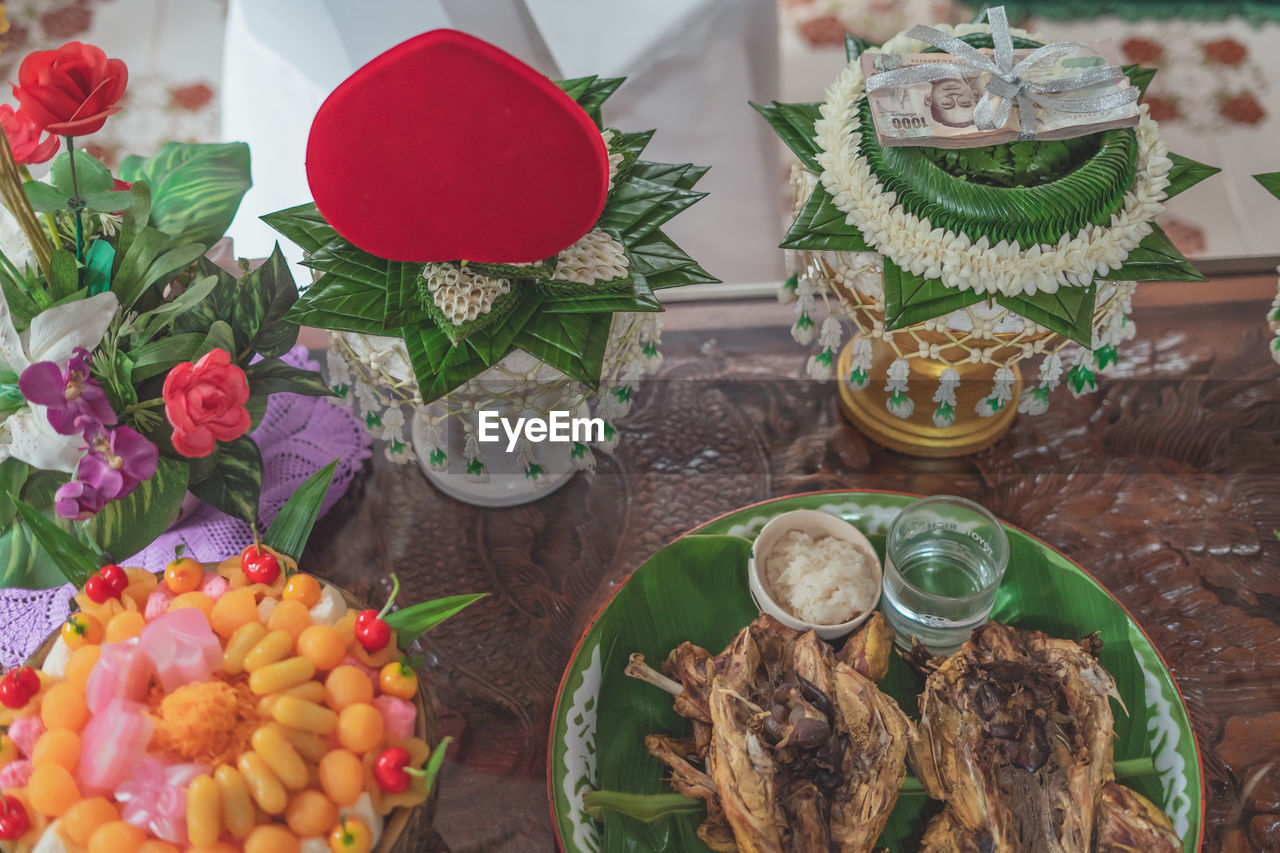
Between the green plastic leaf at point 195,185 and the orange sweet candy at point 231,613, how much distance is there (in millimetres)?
369

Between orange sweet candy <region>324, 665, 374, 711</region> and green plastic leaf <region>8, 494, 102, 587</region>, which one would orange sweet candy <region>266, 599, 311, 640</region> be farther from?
green plastic leaf <region>8, 494, 102, 587</region>

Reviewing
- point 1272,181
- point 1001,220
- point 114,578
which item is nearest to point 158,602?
point 114,578

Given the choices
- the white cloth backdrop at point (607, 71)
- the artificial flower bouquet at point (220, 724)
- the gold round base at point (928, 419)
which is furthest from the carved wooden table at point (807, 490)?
the white cloth backdrop at point (607, 71)

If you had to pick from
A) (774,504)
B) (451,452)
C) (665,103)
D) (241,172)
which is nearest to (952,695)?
(774,504)

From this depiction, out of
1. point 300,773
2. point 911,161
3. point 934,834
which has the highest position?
point 911,161

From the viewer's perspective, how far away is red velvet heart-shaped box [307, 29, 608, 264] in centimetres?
68

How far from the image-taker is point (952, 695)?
28.5 inches

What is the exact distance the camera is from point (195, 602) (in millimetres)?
649

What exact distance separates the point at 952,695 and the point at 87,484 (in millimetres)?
625

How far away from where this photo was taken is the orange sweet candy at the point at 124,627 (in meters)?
0.64

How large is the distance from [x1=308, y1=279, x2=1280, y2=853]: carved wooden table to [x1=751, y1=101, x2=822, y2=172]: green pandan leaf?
0.24 metres

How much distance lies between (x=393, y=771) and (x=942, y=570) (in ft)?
1.68

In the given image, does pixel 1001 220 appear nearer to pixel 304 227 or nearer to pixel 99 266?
pixel 304 227

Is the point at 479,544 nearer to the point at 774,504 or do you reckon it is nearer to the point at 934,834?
the point at 774,504
